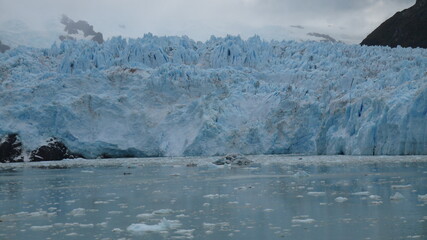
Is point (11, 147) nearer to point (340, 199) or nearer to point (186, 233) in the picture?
point (340, 199)

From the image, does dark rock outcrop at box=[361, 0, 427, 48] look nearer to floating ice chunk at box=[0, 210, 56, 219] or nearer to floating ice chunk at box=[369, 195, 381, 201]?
floating ice chunk at box=[369, 195, 381, 201]

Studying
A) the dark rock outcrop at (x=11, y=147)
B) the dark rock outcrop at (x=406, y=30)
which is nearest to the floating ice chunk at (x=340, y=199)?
the dark rock outcrop at (x=11, y=147)

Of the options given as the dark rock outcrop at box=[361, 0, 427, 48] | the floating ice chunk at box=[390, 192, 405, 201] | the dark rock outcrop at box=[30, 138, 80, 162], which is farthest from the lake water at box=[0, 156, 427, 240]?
the dark rock outcrop at box=[361, 0, 427, 48]

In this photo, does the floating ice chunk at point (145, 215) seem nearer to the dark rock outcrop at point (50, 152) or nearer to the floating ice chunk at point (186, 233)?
the floating ice chunk at point (186, 233)

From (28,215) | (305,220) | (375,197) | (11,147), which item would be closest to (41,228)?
(28,215)

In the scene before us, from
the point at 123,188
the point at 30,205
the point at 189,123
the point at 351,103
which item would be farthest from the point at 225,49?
the point at 30,205

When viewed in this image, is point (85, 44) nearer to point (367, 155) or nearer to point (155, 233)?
point (367, 155)
